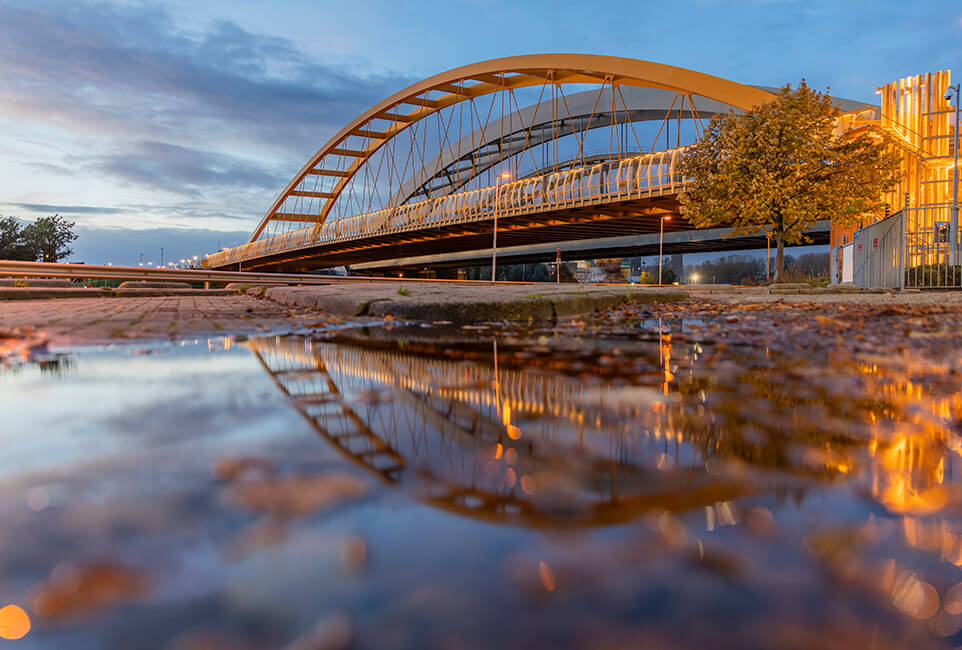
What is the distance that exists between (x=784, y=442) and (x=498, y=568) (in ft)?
3.00

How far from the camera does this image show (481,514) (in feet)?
3.04

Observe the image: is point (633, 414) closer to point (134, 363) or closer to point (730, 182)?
point (134, 363)

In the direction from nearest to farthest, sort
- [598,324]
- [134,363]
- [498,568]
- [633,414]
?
[498,568] < [633,414] < [134,363] < [598,324]

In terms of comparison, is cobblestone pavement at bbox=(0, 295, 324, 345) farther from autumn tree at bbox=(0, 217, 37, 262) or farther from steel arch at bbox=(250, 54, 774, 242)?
autumn tree at bbox=(0, 217, 37, 262)

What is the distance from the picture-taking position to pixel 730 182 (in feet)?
54.3

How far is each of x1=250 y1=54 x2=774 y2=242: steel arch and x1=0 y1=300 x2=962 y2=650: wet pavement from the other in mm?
28923

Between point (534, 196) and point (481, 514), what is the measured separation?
31.1 meters

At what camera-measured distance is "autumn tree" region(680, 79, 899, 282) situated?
16.0 meters

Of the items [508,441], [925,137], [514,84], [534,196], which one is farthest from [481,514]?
[514,84]

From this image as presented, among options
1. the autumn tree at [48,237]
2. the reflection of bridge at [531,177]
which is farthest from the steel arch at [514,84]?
the autumn tree at [48,237]

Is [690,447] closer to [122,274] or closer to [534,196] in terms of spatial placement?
[122,274]

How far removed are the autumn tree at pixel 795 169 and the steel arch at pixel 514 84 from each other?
9.62 m

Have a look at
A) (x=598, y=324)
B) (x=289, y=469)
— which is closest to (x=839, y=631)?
(x=289, y=469)

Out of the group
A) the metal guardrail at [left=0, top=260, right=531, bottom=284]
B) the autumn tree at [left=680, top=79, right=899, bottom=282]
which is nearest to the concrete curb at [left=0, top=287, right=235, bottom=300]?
the metal guardrail at [left=0, top=260, right=531, bottom=284]
